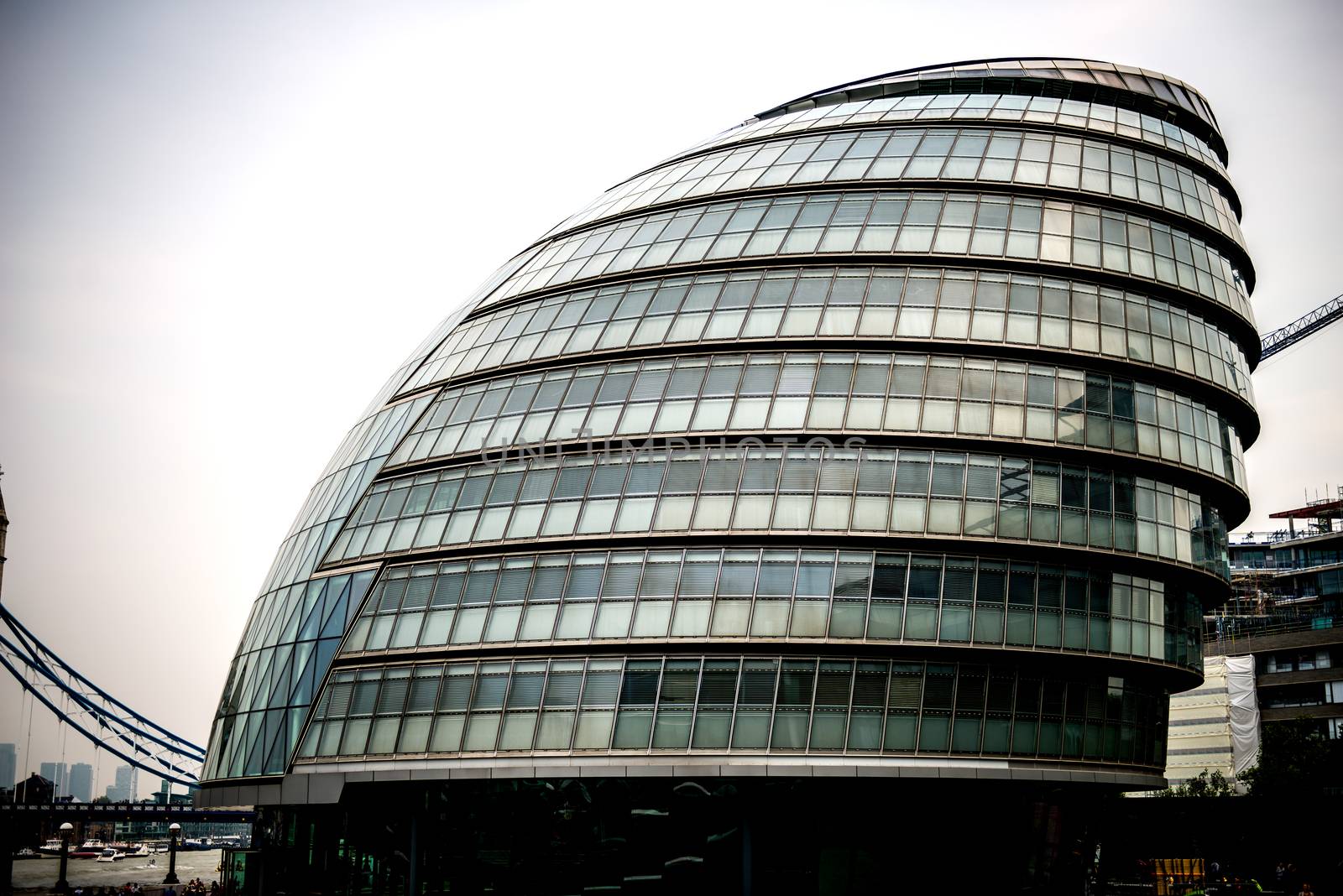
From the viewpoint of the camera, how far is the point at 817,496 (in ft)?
124

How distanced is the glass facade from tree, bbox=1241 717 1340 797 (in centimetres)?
4930

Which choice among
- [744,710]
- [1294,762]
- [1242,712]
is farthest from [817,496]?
[1242,712]

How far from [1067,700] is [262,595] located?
28770 mm

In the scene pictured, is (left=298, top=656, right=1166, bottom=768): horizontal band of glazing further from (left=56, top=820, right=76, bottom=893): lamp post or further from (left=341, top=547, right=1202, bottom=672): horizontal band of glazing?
(left=56, top=820, right=76, bottom=893): lamp post

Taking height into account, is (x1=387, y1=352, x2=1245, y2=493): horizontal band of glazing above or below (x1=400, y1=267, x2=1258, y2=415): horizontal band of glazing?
below

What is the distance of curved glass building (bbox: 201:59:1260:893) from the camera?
119 feet

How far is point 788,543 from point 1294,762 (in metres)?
73.9

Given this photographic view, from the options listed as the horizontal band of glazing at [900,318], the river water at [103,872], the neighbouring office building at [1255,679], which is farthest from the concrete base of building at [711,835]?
the neighbouring office building at [1255,679]

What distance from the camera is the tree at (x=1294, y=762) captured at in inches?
3420

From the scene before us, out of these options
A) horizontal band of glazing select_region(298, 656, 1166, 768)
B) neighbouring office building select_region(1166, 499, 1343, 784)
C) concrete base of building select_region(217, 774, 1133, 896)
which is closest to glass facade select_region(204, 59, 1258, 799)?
horizontal band of glazing select_region(298, 656, 1166, 768)

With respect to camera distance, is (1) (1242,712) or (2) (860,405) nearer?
(2) (860,405)

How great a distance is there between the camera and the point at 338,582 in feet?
140

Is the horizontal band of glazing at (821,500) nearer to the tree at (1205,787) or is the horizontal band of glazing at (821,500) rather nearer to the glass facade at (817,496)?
the glass facade at (817,496)

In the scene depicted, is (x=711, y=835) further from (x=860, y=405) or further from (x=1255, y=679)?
(x=1255, y=679)
